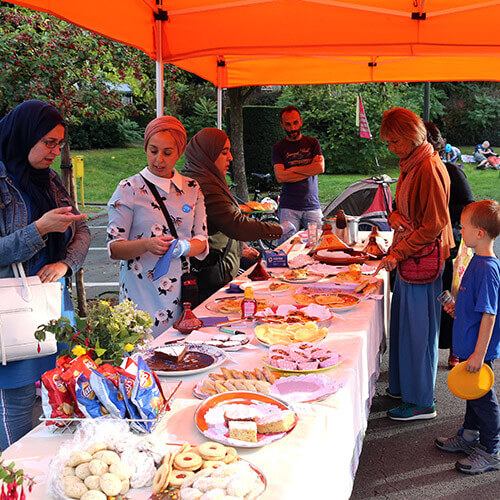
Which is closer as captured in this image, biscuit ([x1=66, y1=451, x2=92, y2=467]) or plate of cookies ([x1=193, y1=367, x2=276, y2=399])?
biscuit ([x1=66, y1=451, x2=92, y2=467])

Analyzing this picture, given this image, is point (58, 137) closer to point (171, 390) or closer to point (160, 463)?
point (171, 390)

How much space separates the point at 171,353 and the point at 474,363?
4.90 feet

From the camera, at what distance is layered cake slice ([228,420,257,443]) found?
58.3 inches

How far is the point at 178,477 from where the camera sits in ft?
4.21

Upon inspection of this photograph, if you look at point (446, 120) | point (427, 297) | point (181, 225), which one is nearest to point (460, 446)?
point (427, 297)

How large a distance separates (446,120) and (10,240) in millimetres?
24040

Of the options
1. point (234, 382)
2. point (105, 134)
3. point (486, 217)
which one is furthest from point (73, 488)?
point (105, 134)

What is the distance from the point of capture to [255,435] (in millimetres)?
1480

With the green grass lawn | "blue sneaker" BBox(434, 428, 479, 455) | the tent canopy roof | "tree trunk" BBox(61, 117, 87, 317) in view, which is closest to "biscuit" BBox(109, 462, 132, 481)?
"blue sneaker" BBox(434, 428, 479, 455)

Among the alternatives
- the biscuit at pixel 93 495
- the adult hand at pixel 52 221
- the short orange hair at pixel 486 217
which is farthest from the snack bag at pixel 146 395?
the short orange hair at pixel 486 217

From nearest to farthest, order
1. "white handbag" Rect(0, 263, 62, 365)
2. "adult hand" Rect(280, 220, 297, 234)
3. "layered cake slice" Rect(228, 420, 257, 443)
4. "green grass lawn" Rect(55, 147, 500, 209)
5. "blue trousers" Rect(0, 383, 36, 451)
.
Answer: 1. "layered cake slice" Rect(228, 420, 257, 443)
2. "white handbag" Rect(0, 263, 62, 365)
3. "blue trousers" Rect(0, 383, 36, 451)
4. "adult hand" Rect(280, 220, 297, 234)
5. "green grass lawn" Rect(55, 147, 500, 209)

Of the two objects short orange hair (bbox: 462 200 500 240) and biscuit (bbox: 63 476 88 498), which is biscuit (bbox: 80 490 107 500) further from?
short orange hair (bbox: 462 200 500 240)

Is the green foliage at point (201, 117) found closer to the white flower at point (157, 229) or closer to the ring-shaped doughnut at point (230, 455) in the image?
the white flower at point (157, 229)

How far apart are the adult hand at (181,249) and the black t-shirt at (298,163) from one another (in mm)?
3027
